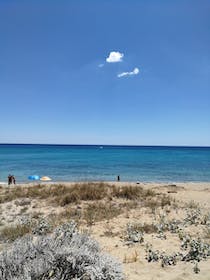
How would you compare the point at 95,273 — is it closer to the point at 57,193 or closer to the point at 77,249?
the point at 77,249

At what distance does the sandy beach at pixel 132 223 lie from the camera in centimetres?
469

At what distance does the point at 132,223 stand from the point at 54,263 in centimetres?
428

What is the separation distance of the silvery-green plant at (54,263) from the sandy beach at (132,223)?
2.49ft

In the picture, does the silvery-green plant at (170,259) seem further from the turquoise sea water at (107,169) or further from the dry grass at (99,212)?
the turquoise sea water at (107,169)

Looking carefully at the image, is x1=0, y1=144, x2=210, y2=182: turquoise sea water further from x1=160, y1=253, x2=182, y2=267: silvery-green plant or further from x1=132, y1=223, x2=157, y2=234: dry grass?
x1=160, y1=253, x2=182, y2=267: silvery-green plant

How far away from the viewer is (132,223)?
7.48 metres

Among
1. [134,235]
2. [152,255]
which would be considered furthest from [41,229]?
[152,255]

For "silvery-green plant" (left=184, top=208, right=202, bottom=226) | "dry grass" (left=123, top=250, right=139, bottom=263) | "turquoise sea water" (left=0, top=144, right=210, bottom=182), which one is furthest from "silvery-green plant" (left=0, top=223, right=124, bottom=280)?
"turquoise sea water" (left=0, top=144, right=210, bottom=182)

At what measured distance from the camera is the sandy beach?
4.69 meters

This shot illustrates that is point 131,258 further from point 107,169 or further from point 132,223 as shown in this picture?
point 107,169

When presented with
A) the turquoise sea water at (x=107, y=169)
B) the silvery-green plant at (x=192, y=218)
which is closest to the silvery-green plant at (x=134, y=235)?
the silvery-green plant at (x=192, y=218)

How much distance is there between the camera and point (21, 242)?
403 centimetres

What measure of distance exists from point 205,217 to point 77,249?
18.0ft

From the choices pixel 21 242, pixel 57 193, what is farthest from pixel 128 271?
pixel 57 193
